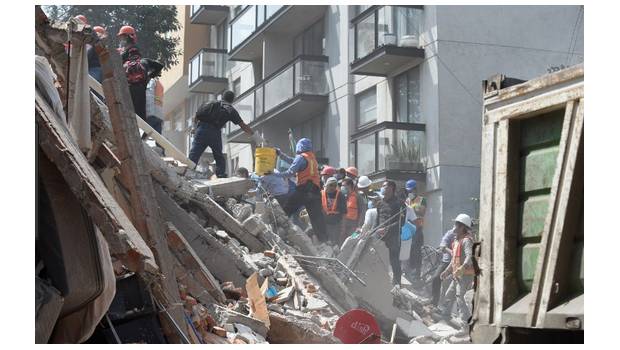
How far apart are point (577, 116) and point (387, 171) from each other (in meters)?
16.1

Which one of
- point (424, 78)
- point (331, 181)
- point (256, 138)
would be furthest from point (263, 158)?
point (424, 78)

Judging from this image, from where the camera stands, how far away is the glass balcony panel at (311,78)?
2616 cm

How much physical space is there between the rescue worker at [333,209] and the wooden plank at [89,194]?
8.52 meters

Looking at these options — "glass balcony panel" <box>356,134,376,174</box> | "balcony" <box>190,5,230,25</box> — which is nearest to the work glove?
"glass balcony panel" <box>356,134,376,174</box>

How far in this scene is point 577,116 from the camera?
187 inches

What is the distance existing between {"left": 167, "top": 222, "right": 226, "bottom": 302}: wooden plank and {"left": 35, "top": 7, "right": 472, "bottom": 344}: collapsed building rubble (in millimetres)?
11

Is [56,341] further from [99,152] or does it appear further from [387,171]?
[387,171]

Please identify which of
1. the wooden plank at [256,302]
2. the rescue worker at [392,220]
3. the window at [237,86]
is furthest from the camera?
the window at [237,86]

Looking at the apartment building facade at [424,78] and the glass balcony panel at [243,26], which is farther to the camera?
the glass balcony panel at [243,26]

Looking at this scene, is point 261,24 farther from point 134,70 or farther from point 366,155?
point 134,70

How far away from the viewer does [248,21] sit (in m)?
31.3

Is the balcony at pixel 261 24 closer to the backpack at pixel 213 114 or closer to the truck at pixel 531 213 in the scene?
the backpack at pixel 213 114

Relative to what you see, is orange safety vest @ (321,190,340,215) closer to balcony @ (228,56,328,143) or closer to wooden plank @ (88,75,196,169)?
wooden plank @ (88,75,196,169)

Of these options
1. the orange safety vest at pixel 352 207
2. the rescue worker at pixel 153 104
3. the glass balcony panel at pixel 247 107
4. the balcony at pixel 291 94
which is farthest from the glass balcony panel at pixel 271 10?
the rescue worker at pixel 153 104
